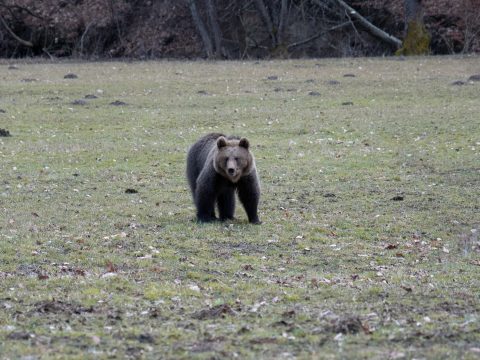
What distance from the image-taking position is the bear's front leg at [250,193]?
1259cm

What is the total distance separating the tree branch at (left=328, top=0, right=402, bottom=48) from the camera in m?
47.8

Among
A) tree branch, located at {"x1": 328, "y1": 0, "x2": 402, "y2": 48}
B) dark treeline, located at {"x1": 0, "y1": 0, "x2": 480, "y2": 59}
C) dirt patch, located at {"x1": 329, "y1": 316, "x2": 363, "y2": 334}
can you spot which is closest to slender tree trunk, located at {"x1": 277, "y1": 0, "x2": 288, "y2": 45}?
dark treeline, located at {"x1": 0, "y1": 0, "x2": 480, "y2": 59}

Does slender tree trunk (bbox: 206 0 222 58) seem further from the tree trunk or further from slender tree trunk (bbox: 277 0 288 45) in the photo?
the tree trunk

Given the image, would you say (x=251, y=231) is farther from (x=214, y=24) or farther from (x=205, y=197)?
(x=214, y=24)

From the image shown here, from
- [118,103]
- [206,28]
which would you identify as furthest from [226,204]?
[206,28]

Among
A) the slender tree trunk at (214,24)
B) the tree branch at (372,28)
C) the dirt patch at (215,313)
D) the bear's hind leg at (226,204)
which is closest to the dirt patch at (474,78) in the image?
the tree branch at (372,28)

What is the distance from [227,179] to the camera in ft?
41.5

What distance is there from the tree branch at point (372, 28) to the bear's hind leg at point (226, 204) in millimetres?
36209

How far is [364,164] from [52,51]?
35420mm

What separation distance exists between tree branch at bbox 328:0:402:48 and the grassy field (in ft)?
65.7

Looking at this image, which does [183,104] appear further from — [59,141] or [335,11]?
[335,11]

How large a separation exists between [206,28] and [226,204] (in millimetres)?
37645

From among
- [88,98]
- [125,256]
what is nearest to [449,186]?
[125,256]

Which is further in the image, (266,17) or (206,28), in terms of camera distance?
(206,28)
